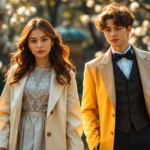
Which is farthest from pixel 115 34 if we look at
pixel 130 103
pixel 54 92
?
pixel 54 92

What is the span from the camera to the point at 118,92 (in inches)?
126

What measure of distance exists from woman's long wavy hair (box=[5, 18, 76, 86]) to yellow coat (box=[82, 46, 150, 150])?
0.28 meters

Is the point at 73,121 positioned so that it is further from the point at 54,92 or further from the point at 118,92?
the point at 118,92

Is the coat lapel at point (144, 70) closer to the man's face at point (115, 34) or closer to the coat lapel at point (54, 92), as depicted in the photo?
the man's face at point (115, 34)

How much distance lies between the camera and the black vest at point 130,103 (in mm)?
3119

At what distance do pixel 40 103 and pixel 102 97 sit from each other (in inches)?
25.6

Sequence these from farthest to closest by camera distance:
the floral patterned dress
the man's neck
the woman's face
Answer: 1. the man's neck
2. the woman's face
3. the floral patterned dress

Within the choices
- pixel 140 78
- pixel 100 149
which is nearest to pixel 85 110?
pixel 100 149

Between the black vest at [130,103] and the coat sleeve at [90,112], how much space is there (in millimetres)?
275

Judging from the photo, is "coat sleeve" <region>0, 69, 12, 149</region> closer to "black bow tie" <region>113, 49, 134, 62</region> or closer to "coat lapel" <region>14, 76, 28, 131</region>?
"coat lapel" <region>14, 76, 28, 131</region>

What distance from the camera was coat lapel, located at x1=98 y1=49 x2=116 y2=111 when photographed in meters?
3.16

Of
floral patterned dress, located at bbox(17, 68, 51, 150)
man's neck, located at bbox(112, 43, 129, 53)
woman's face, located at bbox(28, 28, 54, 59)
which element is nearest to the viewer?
floral patterned dress, located at bbox(17, 68, 51, 150)

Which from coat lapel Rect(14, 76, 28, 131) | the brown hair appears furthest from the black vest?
coat lapel Rect(14, 76, 28, 131)

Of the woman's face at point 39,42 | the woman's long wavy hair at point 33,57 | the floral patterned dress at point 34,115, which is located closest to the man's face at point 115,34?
the woman's long wavy hair at point 33,57
